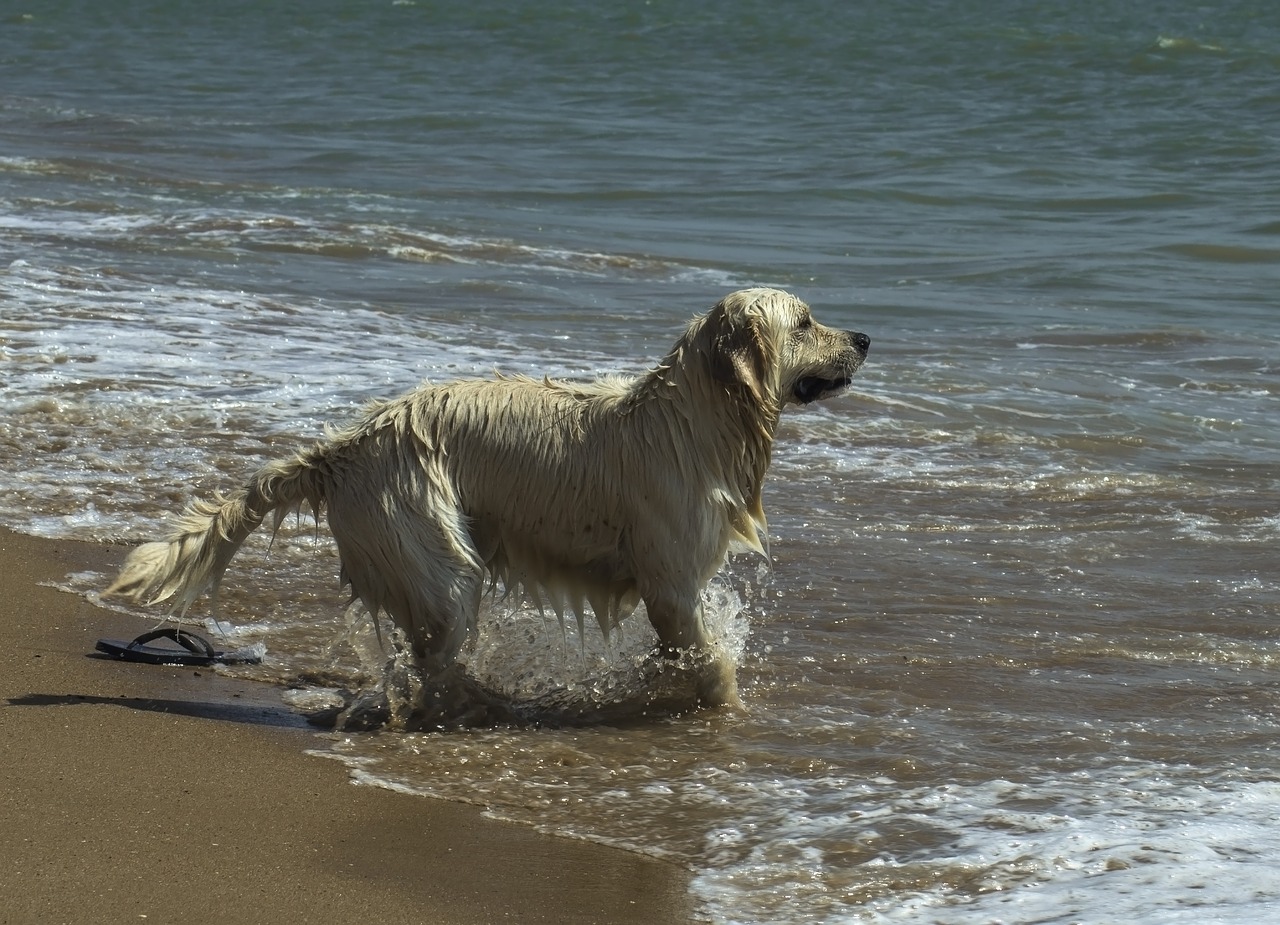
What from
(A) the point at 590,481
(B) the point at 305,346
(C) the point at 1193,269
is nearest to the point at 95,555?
(A) the point at 590,481

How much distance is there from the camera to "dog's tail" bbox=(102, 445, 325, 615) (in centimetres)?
591

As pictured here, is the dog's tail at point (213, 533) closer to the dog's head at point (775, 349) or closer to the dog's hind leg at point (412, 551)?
the dog's hind leg at point (412, 551)

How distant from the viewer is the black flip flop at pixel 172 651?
6344 millimetres

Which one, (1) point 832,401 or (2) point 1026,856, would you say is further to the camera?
(1) point 832,401

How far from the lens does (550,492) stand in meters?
6.11

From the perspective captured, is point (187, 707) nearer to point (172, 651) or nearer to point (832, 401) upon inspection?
point (172, 651)

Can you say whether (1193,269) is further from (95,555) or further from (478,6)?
(478,6)

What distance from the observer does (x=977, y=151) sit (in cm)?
2334

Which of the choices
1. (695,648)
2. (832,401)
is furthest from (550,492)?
(832,401)

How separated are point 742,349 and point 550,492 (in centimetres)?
83

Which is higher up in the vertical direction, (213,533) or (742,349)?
(742,349)

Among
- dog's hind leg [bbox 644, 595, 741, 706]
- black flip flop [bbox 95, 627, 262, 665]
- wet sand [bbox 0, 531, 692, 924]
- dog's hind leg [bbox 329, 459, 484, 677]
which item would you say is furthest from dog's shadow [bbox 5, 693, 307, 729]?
dog's hind leg [bbox 644, 595, 741, 706]

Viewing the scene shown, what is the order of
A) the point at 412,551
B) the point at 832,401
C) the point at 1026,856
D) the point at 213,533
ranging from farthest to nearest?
the point at 832,401 < the point at 213,533 < the point at 412,551 < the point at 1026,856

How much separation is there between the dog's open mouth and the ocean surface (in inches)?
38.1
